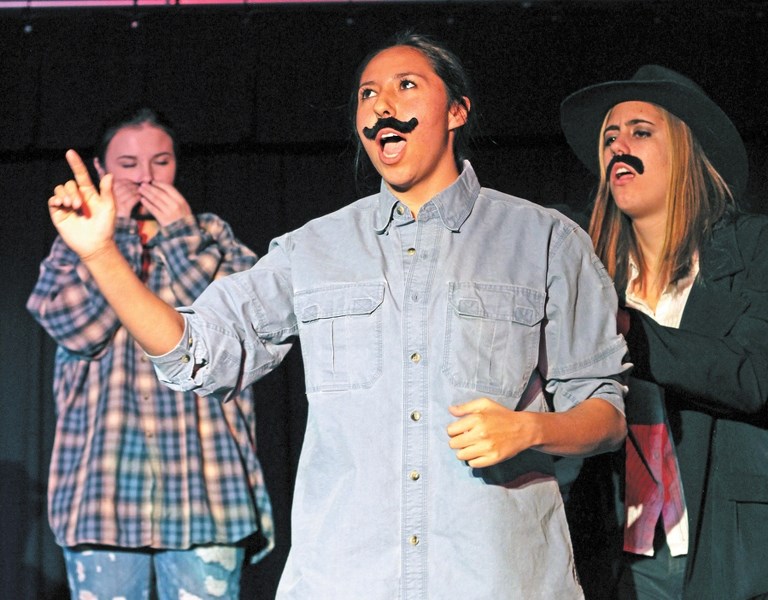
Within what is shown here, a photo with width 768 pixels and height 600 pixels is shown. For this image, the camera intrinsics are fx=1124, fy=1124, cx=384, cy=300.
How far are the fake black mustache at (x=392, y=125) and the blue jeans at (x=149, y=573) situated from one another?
1425mm

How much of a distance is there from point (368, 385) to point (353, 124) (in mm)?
668

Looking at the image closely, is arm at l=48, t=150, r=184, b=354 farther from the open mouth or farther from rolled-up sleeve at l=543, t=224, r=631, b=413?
rolled-up sleeve at l=543, t=224, r=631, b=413

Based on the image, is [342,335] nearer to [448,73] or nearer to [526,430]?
[526,430]

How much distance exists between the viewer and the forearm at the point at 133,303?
1.68 m

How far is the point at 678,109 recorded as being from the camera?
8.90ft

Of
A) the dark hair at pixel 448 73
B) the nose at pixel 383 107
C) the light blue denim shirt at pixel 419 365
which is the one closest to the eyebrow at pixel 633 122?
the dark hair at pixel 448 73

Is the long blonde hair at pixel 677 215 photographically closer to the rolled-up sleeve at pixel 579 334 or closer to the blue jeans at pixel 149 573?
the rolled-up sleeve at pixel 579 334

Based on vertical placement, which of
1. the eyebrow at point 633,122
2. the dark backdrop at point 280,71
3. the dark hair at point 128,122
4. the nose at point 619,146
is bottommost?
the nose at point 619,146

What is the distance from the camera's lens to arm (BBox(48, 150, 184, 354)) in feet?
5.49

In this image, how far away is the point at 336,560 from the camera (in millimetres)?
1721

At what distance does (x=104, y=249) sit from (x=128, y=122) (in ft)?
5.89

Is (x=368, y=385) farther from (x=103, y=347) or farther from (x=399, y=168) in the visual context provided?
(x=103, y=347)

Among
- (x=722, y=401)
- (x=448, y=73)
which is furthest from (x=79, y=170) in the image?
(x=722, y=401)

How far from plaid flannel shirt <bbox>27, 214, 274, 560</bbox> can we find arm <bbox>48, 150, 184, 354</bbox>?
1288 millimetres
